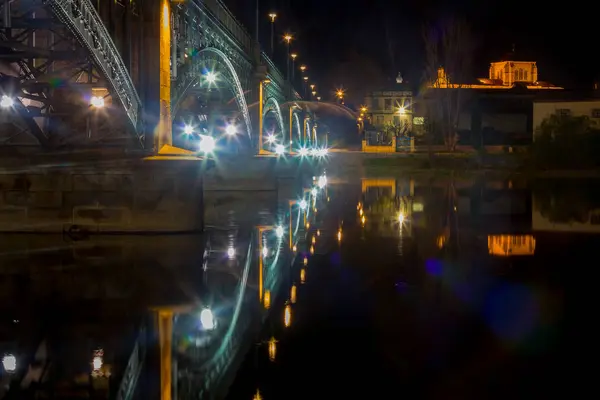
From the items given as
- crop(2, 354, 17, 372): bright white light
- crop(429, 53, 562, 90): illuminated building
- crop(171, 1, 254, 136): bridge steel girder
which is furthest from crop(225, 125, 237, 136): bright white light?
crop(429, 53, 562, 90): illuminated building

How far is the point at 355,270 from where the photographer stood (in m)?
14.3

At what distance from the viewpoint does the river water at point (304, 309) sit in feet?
24.5

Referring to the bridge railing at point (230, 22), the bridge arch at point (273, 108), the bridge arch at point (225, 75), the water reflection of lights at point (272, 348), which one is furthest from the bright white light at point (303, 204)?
the water reflection of lights at point (272, 348)

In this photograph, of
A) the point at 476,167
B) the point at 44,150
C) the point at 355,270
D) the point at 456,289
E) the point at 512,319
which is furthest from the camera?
the point at 476,167

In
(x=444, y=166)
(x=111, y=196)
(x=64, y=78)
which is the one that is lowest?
(x=111, y=196)

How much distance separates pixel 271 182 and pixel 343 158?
4643 centimetres

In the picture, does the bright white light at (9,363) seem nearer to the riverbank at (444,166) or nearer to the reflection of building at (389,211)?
the reflection of building at (389,211)

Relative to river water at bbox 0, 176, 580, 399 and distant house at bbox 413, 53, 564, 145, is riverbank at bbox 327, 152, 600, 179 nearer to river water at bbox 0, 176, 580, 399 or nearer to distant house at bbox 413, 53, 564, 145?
distant house at bbox 413, 53, 564, 145

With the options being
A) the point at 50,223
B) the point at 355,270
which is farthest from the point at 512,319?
the point at 50,223

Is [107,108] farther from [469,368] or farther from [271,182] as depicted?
[271,182]

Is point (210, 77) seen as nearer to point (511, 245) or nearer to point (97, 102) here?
point (97, 102)

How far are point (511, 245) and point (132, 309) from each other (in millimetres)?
10191

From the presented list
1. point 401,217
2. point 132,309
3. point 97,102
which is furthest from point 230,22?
point 132,309

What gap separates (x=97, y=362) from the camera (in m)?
8.10
